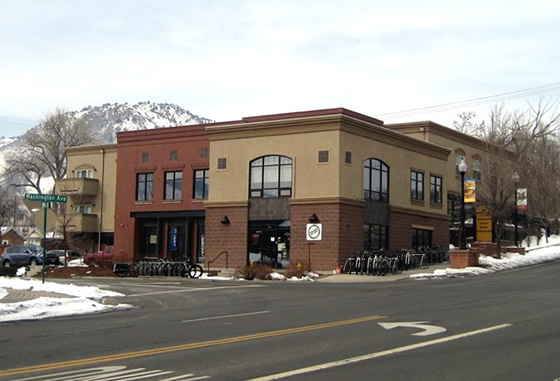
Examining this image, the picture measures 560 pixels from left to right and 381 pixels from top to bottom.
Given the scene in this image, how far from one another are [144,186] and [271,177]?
15.4 metres

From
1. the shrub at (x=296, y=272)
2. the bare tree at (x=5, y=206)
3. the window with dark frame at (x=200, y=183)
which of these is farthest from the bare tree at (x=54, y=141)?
the shrub at (x=296, y=272)

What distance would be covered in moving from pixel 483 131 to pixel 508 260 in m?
37.5

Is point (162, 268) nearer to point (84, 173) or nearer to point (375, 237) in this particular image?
point (375, 237)

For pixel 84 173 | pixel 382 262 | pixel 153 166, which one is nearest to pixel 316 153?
pixel 382 262

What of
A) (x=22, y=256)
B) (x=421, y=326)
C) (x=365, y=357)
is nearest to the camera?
(x=365, y=357)

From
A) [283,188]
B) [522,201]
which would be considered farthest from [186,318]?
[522,201]

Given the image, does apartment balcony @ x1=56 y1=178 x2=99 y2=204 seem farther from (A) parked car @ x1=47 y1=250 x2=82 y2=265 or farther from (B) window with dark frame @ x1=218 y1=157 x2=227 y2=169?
(B) window with dark frame @ x1=218 y1=157 x2=227 y2=169

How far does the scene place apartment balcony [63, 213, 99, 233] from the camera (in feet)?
184

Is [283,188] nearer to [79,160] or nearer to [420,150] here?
[420,150]

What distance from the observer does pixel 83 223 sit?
56.0 metres

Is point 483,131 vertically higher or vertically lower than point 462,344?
higher

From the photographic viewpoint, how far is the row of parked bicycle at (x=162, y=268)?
3479 cm

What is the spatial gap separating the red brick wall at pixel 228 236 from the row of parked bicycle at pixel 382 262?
20.7ft

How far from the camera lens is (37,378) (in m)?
8.46
